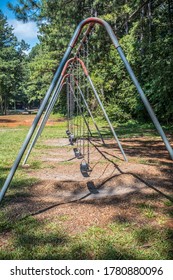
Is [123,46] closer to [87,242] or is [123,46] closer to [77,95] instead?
[77,95]

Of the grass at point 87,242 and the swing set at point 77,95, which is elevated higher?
the swing set at point 77,95

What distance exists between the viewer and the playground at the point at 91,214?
2.53 m

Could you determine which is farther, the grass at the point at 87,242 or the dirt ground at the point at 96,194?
the dirt ground at the point at 96,194

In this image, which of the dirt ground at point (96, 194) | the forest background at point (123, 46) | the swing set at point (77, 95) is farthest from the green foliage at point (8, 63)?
the dirt ground at point (96, 194)

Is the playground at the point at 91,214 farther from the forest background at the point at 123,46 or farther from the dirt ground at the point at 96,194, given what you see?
the forest background at the point at 123,46

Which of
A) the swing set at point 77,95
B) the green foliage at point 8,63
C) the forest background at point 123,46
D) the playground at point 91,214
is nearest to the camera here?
the playground at point 91,214

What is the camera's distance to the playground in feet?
8.30

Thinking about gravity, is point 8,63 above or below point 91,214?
above

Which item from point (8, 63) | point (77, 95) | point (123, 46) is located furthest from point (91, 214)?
point (8, 63)

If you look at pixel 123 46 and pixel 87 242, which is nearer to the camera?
pixel 87 242

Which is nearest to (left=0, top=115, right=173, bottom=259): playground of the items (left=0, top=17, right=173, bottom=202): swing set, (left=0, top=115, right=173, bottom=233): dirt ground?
(left=0, top=115, right=173, bottom=233): dirt ground

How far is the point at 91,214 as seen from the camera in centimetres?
326
